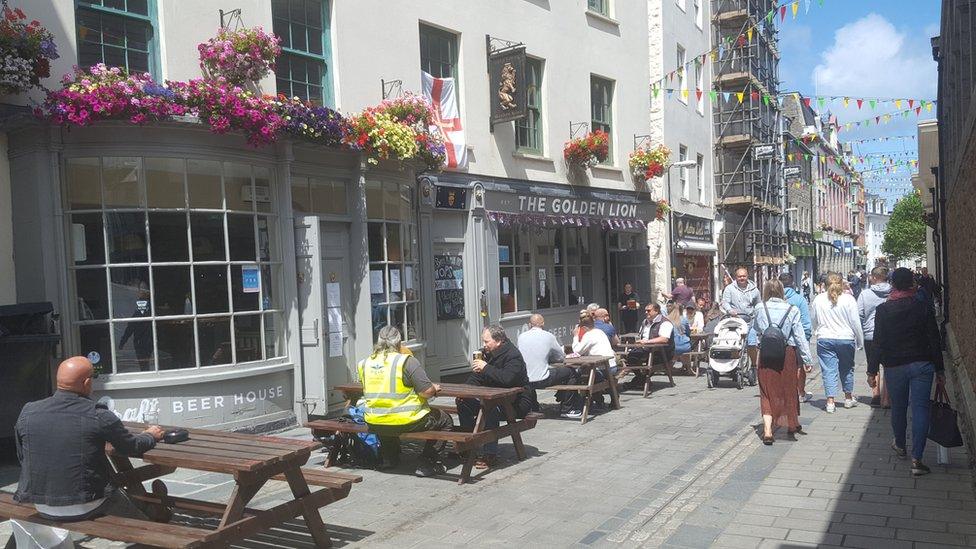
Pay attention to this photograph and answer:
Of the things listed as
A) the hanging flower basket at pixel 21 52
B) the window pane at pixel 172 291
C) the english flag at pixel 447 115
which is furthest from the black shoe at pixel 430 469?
the english flag at pixel 447 115

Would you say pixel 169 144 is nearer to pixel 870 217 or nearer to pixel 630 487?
pixel 630 487

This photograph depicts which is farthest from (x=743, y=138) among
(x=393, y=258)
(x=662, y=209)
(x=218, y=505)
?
(x=218, y=505)

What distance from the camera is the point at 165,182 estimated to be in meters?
8.84

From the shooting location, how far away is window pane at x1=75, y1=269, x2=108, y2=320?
854cm

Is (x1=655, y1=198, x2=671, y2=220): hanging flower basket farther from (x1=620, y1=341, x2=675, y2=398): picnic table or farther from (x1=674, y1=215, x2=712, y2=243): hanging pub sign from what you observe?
(x1=620, y1=341, x2=675, y2=398): picnic table

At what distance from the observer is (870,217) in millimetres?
84062

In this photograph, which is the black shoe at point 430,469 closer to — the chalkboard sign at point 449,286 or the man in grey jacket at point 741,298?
the chalkboard sign at point 449,286

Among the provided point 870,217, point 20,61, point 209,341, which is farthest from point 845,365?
point 870,217

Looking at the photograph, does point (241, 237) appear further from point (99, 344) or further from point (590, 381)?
point (590, 381)

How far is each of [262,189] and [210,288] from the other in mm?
1398

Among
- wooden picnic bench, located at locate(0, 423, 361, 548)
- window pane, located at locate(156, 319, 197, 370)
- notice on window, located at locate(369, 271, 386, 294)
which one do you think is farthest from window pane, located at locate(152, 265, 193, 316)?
wooden picnic bench, located at locate(0, 423, 361, 548)

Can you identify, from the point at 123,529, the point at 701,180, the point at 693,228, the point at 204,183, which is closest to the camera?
the point at 123,529

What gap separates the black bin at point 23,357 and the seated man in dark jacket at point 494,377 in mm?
4061

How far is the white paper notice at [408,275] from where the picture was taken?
12.0 m
